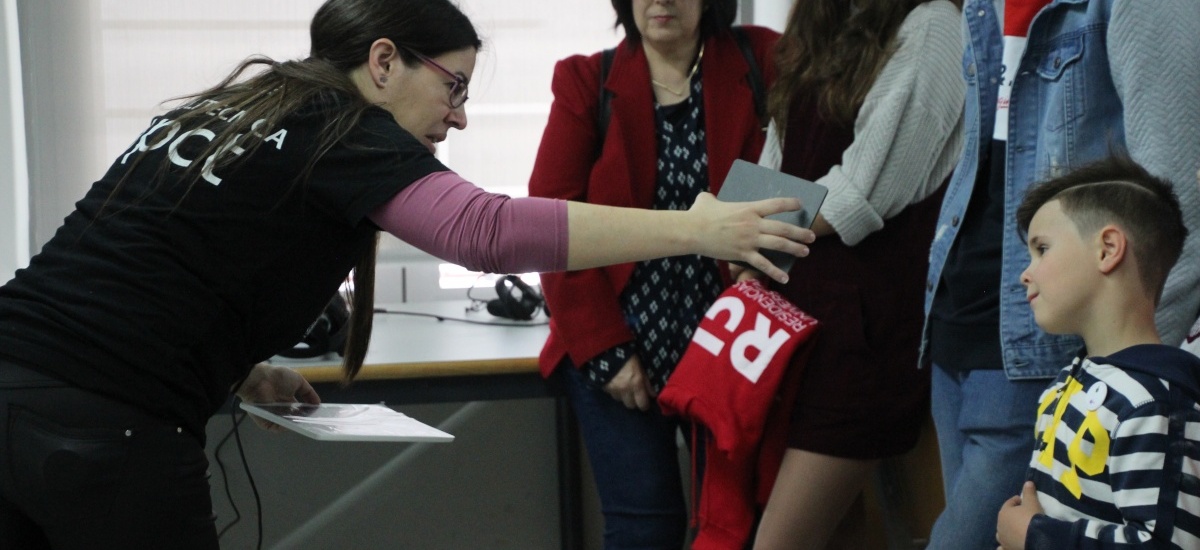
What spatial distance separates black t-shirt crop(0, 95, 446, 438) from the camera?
1.15m

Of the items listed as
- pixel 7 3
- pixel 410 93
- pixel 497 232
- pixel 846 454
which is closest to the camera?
pixel 497 232

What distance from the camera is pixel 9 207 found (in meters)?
2.95

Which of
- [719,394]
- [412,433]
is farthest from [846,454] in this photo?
[412,433]

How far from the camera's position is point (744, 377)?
1.93 m

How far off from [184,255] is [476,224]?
11.6 inches

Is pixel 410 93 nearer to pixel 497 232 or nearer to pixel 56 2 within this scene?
pixel 497 232

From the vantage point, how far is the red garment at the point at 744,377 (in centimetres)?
191

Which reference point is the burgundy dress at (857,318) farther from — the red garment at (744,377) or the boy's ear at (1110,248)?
the boy's ear at (1110,248)

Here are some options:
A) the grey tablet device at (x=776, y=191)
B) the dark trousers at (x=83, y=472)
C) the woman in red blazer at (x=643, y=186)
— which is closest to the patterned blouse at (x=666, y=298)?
the woman in red blazer at (x=643, y=186)

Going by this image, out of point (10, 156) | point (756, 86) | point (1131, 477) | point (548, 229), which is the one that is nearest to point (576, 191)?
point (756, 86)

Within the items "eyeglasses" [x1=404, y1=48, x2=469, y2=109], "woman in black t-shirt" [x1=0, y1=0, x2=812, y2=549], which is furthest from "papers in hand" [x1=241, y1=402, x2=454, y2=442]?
"eyeglasses" [x1=404, y1=48, x2=469, y2=109]

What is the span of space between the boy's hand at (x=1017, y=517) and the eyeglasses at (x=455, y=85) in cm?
78

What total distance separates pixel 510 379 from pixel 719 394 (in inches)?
19.2

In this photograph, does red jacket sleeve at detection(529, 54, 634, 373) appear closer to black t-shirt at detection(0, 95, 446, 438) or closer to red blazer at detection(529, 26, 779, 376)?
red blazer at detection(529, 26, 779, 376)
